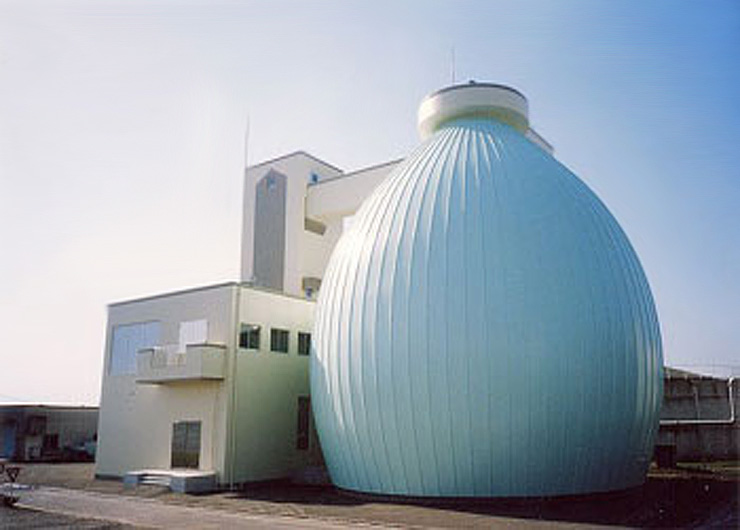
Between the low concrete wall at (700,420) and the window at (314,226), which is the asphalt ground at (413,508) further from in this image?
the window at (314,226)

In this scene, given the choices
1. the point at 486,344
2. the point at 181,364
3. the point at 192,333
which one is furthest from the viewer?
the point at 192,333

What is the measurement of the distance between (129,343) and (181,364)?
4.99 m

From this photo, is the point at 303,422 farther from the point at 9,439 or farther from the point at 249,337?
the point at 9,439

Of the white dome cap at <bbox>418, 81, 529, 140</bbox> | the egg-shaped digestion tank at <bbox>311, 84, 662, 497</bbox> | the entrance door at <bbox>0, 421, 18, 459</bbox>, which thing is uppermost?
the white dome cap at <bbox>418, 81, 529, 140</bbox>

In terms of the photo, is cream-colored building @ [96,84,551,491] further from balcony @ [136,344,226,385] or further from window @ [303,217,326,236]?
window @ [303,217,326,236]

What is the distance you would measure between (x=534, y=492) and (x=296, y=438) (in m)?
10.6

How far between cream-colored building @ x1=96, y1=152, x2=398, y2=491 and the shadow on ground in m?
2.70

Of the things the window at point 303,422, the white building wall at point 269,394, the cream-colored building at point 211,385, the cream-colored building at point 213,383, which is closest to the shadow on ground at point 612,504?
the white building wall at point 269,394

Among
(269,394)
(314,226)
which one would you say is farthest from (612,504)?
(314,226)

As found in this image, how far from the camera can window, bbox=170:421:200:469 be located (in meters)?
22.5

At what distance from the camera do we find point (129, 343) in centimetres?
2633

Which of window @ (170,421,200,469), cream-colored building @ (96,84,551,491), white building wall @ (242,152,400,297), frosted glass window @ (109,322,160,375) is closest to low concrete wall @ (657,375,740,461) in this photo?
cream-colored building @ (96,84,551,491)

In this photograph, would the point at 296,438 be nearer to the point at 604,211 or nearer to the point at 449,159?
the point at 449,159

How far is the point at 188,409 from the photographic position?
2316cm
